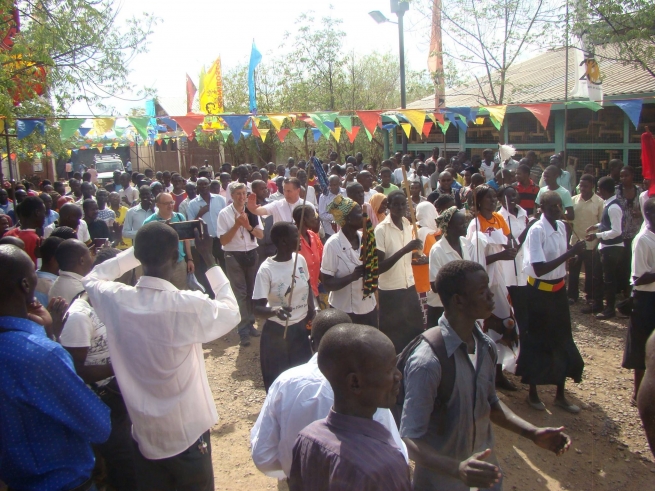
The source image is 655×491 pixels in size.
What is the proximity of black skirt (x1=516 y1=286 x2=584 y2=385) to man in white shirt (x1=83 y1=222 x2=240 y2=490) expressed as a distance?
10.7ft

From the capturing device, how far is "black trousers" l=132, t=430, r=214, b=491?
108 inches

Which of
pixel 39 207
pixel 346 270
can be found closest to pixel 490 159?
pixel 346 270

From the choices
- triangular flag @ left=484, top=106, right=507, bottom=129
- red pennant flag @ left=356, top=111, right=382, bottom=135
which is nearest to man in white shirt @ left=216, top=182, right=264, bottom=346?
red pennant flag @ left=356, top=111, right=382, bottom=135

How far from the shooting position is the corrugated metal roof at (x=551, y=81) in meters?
12.5

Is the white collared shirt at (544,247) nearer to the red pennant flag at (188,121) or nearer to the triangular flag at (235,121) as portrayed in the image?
the triangular flag at (235,121)

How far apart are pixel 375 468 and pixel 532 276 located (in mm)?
3660

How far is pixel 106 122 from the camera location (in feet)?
32.3

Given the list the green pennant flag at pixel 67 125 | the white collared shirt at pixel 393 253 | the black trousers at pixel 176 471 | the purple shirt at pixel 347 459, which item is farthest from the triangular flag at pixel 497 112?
the purple shirt at pixel 347 459

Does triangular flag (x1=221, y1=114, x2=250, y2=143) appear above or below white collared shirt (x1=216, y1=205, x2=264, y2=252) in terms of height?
above

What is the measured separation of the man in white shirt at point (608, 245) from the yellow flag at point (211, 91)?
44.2 ft

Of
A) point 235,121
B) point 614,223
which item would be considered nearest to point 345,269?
point 614,223

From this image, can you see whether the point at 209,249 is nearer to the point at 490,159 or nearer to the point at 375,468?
the point at 375,468

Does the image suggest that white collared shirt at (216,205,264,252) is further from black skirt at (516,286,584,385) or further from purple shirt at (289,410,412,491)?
purple shirt at (289,410,412,491)

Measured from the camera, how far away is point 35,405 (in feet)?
7.04
